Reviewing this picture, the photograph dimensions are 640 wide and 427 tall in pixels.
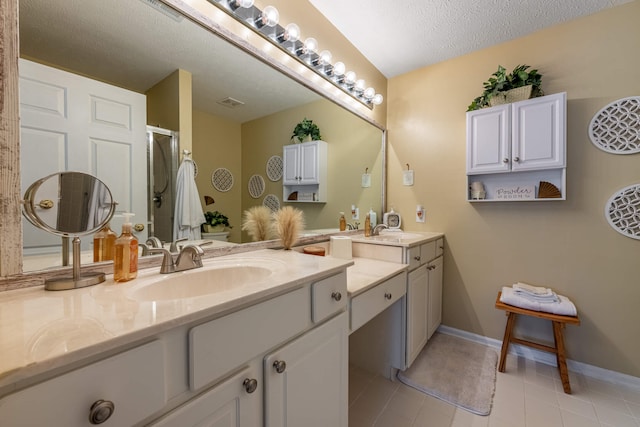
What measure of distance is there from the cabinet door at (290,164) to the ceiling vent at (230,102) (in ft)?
1.16

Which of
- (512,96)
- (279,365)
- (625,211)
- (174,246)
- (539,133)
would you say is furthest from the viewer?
(512,96)

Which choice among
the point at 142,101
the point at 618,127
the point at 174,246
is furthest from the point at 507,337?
the point at 142,101

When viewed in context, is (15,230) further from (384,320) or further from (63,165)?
(384,320)

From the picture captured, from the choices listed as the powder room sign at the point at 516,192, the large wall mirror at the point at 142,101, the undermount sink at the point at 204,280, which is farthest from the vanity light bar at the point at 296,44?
the powder room sign at the point at 516,192

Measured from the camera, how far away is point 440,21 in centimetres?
176

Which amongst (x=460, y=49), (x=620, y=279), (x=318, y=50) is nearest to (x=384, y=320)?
(x=620, y=279)

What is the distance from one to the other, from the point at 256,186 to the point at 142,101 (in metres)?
0.60

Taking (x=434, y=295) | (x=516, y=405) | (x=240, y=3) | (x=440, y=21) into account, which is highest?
(x=440, y=21)

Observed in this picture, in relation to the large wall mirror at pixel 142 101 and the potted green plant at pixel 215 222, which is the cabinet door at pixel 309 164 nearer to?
the large wall mirror at pixel 142 101

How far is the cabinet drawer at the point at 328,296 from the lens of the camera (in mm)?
913

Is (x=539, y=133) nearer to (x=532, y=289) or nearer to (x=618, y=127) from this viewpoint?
(x=618, y=127)

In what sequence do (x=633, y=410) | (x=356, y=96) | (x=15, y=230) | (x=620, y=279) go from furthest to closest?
(x=356, y=96), (x=620, y=279), (x=633, y=410), (x=15, y=230)

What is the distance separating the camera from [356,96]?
2.06 meters

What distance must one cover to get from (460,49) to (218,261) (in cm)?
234
